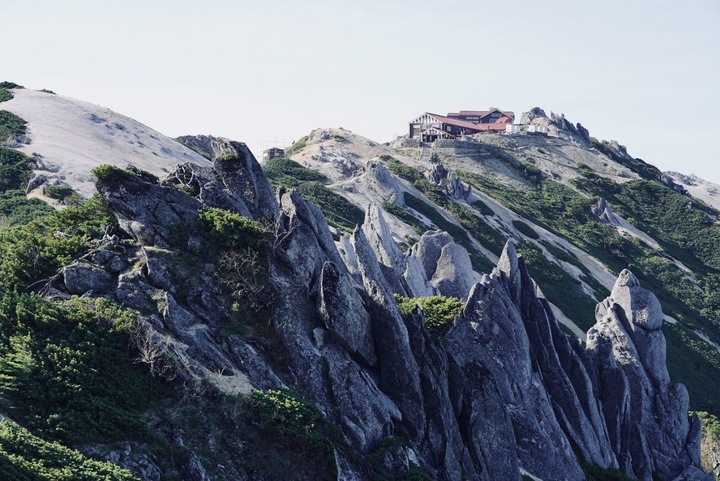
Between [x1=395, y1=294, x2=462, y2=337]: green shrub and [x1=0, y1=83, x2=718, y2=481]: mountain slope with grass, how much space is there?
0.34 feet

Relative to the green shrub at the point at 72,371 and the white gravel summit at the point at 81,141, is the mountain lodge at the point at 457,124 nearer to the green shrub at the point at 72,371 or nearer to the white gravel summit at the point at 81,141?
the white gravel summit at the point at 81,141

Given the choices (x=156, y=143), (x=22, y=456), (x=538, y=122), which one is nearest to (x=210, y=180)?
(x=22, y=456)

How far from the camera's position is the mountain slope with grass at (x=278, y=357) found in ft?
73.4

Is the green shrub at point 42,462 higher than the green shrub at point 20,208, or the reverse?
the green shrub at point 42,462

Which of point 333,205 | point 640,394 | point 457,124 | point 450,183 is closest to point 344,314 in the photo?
point 640,394

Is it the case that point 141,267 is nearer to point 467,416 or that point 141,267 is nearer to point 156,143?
point 467,416

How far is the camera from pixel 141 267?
92.0ft

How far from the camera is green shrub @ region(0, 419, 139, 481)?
17516mm

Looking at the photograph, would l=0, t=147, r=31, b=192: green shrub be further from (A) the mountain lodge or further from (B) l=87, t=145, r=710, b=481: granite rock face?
(A) the mountain lodge

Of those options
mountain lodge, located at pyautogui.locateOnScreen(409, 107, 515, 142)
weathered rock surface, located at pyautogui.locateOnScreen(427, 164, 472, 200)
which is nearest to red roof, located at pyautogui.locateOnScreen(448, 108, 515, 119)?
mountain lodge, located at pyautogui.locateOnScreen(409, 107, 515, 142)

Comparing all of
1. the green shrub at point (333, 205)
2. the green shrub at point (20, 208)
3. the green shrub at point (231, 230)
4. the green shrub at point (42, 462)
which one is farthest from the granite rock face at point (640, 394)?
the green shrub at point (333, 205)

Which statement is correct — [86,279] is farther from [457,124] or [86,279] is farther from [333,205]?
[457,124]

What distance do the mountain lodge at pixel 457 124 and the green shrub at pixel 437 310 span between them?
112997 mm

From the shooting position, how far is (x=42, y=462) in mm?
18203
